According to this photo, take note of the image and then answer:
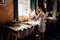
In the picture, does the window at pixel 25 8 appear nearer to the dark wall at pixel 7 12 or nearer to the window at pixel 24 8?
the window at pixel 24 8

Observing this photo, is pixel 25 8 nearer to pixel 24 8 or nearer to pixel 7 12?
pixel 24 8

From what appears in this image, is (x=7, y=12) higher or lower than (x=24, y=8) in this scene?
lower

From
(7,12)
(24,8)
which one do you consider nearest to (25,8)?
(24,8)

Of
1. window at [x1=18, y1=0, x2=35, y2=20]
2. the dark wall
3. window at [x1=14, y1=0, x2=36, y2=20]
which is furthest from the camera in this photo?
window at [x1=18, y1=0, x2=35, y2=20]

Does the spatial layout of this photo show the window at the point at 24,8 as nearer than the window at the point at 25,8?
Yes

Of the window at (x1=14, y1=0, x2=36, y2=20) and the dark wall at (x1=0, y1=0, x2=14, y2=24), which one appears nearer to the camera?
the dark wall at (x1=0, y1=0, x2=14, y2=24)

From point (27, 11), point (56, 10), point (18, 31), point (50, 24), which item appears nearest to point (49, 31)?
point (50, 24)

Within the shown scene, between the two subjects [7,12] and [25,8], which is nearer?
[7,12]

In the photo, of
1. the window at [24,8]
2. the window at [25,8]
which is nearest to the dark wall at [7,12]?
the window at [24,8]

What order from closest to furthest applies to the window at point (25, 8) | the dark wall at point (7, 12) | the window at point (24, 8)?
1. the dark wall at point (7, 12)
2. the window at point (24, 8)
3. the window at point (25, 8)

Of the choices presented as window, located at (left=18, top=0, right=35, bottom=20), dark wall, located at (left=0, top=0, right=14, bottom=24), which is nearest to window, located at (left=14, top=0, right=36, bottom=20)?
window, located at (left=18, top=0, right=35, bottom=20)

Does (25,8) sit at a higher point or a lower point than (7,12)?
higher

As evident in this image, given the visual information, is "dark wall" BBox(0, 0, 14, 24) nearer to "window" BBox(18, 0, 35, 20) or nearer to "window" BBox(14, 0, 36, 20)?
"window" BBox(14, 0, 36, 20)

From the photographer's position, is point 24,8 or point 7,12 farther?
point 24,8
